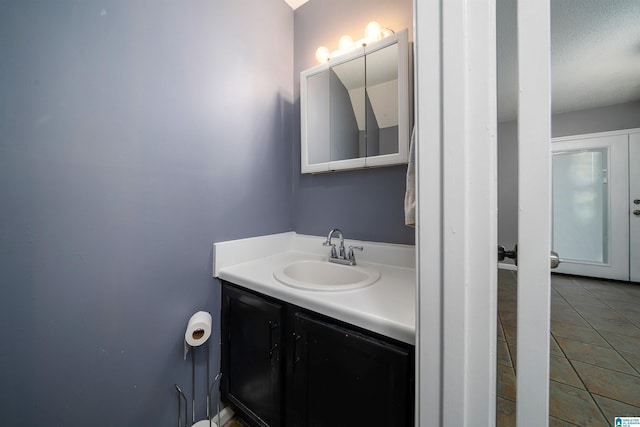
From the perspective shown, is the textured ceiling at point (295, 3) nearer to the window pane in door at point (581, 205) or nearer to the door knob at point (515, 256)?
the window pane in door at point (581, 205)

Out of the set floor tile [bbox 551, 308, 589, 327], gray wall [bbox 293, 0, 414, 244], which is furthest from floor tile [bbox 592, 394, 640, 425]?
gray wall [bbox 293, 0, 414, 244]

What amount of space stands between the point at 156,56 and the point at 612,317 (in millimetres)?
2350

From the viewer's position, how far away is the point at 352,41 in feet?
4.49

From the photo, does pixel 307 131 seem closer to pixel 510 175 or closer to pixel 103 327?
pixel 510 175

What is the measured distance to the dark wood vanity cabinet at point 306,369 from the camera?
2.12 ft

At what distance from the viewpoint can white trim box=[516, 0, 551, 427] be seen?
36 centimetres

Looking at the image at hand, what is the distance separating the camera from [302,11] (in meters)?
1.59

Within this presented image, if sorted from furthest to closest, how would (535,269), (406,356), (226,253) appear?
(226,253) < (406,356) < (535,269)

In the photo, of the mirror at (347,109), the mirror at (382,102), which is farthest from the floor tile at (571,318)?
the mirror at (347,109)

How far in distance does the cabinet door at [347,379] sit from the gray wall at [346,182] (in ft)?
2.15

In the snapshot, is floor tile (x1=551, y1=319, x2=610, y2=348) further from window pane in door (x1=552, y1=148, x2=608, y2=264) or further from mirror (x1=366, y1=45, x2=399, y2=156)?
mirror (x1=366, y1=45, x2=399, y2=156)

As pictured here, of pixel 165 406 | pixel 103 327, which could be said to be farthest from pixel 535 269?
pixel 165 406

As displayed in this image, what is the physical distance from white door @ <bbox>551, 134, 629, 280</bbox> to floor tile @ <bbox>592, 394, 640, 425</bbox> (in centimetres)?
45

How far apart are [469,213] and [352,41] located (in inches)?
55.7
